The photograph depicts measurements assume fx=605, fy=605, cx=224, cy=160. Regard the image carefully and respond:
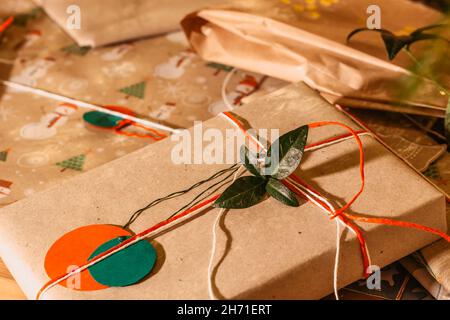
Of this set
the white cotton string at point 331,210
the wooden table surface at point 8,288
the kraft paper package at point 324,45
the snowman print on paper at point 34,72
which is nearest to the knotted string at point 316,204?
the white cotton string at point 331,210

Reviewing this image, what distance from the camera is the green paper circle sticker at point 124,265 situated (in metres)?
0.63

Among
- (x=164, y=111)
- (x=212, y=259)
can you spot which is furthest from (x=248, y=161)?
(x=164, y=111)

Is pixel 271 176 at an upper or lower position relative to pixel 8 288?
upper

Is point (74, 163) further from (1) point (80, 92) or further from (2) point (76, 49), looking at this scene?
(2) point (76, 49)

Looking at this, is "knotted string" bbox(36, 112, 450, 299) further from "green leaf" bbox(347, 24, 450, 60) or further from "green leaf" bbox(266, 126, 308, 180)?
"green leaf" bbox(347, 24, 450, 60)

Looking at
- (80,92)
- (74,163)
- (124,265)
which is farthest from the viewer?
(80,92)

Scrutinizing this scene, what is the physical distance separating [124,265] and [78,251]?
6cm

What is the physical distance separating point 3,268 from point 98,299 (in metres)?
0.20

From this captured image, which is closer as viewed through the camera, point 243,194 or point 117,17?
point 243,194

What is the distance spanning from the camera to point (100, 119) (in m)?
0.94

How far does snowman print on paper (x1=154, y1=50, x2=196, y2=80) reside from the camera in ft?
3.44

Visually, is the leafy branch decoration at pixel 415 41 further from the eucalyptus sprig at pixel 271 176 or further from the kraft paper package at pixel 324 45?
the eucalyptus sprig at pixel 271 176
